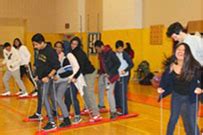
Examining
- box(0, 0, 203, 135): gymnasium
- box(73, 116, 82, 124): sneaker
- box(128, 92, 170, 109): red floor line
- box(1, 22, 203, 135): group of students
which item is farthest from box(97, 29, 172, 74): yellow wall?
box(73, 116, 82, 124): sneaker

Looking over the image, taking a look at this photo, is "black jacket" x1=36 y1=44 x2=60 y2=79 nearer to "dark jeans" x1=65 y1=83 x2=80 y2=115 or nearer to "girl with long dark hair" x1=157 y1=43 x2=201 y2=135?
"dark jeans" x1=65 y1=83 x2=80 y2=115

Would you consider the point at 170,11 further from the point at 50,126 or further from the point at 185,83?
the point at 185,83

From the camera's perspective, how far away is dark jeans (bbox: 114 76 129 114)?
596 cm

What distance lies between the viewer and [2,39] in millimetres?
16016

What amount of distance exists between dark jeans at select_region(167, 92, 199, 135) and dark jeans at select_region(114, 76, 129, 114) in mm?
2393

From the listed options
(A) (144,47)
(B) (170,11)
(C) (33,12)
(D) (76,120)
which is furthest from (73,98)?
(C) (33,12)

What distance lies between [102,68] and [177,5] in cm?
559

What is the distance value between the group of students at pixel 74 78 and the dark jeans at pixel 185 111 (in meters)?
2.01

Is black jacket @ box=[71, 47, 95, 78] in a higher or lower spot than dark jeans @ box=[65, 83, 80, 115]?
higher

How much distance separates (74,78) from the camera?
205 inches

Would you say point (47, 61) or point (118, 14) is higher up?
point (118, 14)

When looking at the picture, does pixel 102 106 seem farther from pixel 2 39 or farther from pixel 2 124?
pixel 2 39

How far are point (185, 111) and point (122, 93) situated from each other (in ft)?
8.40

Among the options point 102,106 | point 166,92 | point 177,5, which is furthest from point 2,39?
point 166,92
